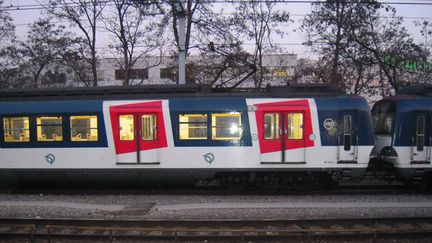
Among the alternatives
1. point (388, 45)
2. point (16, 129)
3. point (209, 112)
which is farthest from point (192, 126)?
point (388, 45)

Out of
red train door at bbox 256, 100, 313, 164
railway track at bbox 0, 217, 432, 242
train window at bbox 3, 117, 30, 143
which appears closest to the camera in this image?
railway track at bbox 0, 217, 432, 242

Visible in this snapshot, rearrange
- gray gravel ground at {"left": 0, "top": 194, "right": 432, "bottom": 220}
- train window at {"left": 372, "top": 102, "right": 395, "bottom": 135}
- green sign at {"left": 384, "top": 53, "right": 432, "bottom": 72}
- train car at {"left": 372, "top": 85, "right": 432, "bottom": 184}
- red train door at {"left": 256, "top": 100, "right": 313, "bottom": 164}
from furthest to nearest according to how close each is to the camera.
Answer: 1. green sign at {"left": 384, "top": 53, "right": 432, "bottom": 72}
2. train window at {"left": 372, "top": 102, "right": 395, "bottom": 135}
3. train car at {"left": 372, "top": 85, "right": 432, "bottom": 184}
4. red train door at {"left": 256, "top": 100, "right": 313, "bottom": 164}
5. gray gravel ground at {"left": 0, "top": 194, "right": 432, "bottom": 220}

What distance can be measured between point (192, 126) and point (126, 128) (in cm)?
198

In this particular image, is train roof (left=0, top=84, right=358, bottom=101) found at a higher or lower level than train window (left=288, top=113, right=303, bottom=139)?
higher

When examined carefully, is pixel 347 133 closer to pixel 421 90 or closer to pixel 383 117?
pixel 383 117

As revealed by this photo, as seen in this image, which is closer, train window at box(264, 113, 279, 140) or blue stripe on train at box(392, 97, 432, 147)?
train window at box(264, 113, 279, 140)

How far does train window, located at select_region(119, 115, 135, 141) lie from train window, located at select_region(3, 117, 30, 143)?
117 inches

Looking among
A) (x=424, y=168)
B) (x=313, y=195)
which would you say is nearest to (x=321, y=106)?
(x=313, y=195)

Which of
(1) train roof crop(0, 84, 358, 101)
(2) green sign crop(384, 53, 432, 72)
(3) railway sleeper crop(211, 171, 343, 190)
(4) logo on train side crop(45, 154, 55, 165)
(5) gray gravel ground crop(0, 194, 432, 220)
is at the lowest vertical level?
(5) gray gravel ground crop(0, 194, 432, 220)

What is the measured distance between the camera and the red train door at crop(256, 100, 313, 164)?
41.3 feet

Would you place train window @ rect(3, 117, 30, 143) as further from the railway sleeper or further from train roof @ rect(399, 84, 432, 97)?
train roof @ rect(399, 84, 432, 97)

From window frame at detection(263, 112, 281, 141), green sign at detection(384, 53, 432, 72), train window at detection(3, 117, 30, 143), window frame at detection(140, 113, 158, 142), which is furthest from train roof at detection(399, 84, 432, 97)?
train window at detection(3, 117, 30, 143)

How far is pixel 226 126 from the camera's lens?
12711 mm

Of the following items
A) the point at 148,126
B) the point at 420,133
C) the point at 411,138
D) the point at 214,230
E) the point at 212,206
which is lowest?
the point at 212,206
